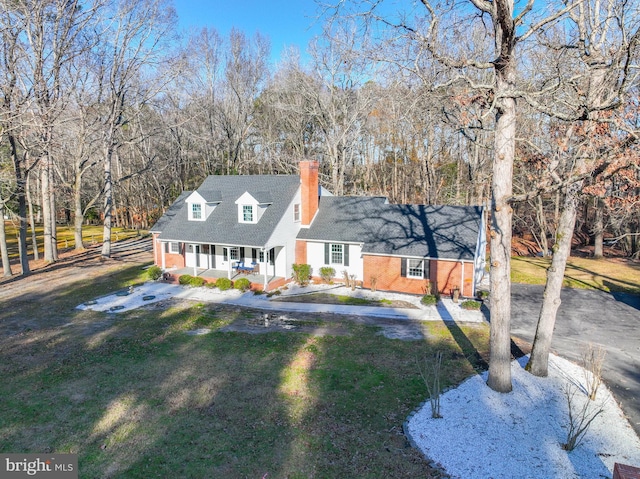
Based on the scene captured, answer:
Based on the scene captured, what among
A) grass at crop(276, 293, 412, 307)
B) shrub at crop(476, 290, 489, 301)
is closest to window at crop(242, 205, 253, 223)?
grass at crop(276, 293, 412, 307)

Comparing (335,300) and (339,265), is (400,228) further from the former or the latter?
(335,300)

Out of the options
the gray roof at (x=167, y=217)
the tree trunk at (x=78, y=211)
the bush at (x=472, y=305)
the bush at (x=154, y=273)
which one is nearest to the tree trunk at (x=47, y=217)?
the tree trunk at (x=78, y=211)

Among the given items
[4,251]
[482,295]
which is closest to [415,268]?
[482,295]

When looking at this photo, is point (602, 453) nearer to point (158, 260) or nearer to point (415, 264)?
point (415, 264)

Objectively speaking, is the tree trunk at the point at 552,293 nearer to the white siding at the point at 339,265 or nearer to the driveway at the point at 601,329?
the driveway at the point at 601,329

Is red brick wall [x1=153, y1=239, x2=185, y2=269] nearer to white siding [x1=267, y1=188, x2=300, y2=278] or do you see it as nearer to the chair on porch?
the chair on porch
